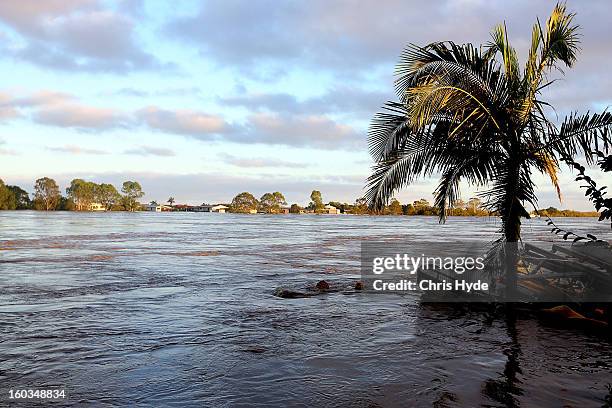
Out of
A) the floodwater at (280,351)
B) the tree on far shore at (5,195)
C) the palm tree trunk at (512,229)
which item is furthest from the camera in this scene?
the tree on far shore at (5,195)

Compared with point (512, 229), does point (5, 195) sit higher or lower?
higher

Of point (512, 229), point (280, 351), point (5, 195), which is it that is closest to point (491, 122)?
point (512, 229)

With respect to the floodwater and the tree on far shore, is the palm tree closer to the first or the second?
the floodwater

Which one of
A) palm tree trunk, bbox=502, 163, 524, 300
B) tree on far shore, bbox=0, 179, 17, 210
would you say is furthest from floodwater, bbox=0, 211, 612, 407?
tree on far shore, bbox=0, 179, 17, 210

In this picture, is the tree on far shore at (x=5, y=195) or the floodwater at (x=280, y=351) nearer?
the floodwater at (x=280, y=351)

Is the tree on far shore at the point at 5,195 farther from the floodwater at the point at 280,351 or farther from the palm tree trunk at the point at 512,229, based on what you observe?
the palm tree trunk at the point at 512,229

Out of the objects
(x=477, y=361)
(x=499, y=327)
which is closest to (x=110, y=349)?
(x=477, y=361)

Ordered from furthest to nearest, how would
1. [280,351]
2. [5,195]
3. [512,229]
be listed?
[5,195] < [512,229] < [280,351]

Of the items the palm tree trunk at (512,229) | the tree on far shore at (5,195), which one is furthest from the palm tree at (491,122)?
the tree on far shore at (5,195)

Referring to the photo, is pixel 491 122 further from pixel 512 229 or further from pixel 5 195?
pixel 5 195

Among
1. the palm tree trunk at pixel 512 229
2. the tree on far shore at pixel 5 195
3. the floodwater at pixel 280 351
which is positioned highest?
the tree on far shore at pixel 5 195

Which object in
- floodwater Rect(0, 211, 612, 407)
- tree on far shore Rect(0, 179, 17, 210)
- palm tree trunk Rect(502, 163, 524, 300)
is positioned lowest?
floodwater Rect(0, 211, 612, 407)

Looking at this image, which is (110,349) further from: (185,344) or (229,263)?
(229,263)

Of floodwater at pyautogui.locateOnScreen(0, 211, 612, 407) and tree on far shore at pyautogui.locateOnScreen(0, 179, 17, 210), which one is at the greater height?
tree on far shore at pyautogui.locateOnScreen(0, 179, 17, 210)
